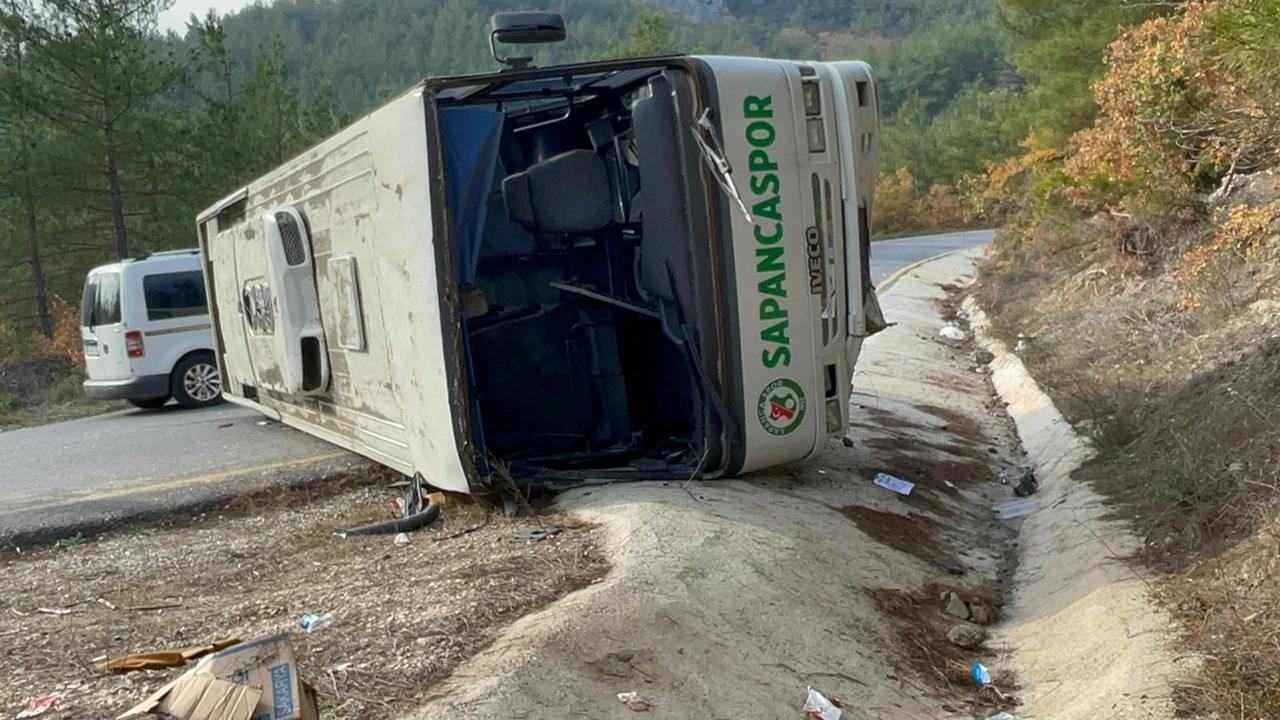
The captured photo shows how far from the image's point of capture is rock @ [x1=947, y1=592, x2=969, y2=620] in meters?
5.48

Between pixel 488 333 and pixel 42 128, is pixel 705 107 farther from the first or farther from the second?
pixel 42 128

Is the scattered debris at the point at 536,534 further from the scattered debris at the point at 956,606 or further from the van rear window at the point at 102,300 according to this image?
the van rear window at the point at 102,300

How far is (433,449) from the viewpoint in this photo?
6.14 meters

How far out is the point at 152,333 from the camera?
13.1m

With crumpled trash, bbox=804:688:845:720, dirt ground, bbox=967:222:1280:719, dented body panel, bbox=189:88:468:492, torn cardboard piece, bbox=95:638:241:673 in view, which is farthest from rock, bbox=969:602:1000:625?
torn cardboard piece, bbox=95:638:241:673

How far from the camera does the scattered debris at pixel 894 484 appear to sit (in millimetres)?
7181

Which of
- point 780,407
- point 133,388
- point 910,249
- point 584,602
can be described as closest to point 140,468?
point 133,388

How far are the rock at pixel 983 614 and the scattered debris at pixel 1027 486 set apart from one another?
7.81 feet

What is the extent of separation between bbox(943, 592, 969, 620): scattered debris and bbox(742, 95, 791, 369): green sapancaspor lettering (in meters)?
1.42

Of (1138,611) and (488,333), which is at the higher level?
(488,333)

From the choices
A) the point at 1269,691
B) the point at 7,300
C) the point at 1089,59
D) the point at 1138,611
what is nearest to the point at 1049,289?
the point at 1089,59

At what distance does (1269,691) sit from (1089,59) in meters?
16.4

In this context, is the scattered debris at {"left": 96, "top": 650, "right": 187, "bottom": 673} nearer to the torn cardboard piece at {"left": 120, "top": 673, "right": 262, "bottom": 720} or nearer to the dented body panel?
the torn cardboard piece at {"left": 120, "top": 673, "right": 262, "bottom": 720}

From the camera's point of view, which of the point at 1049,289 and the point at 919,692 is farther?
the point at 1049,289
